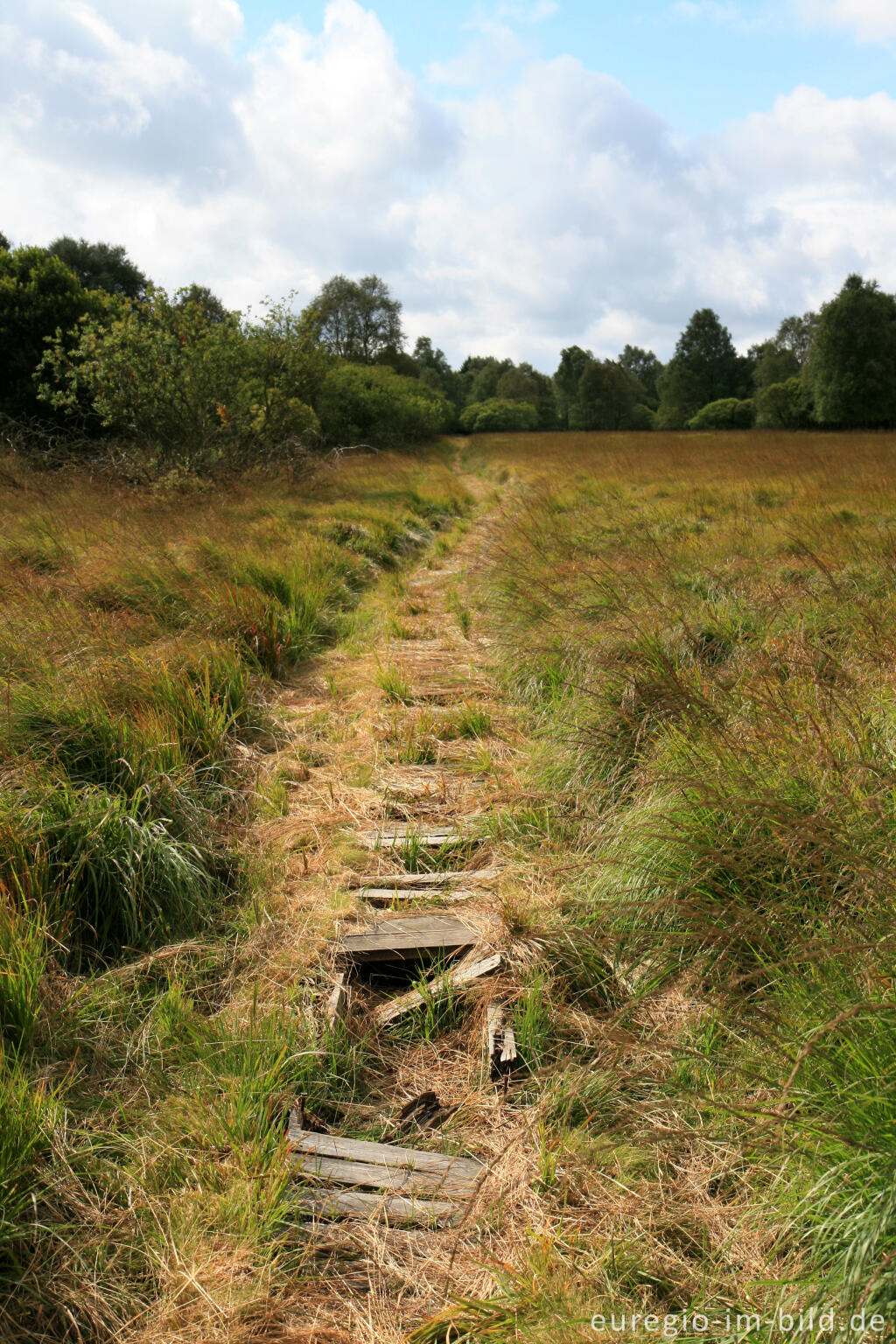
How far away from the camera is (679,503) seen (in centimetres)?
1023

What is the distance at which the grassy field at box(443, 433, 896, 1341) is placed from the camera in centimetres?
138

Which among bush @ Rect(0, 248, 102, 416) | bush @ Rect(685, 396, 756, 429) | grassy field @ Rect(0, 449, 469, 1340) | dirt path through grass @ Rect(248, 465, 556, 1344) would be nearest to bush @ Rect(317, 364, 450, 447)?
bush @ Rect(0, 248, 102, 416)

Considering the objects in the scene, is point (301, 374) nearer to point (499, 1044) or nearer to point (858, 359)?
point (499, 1044)

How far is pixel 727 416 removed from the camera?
54.1 meters

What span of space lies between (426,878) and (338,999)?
711mm

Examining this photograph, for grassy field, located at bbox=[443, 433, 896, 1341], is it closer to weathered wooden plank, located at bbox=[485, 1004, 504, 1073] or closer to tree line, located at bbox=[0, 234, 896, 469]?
weathered wooden plank, located at bbox=[485, 1004, 504, 1073]

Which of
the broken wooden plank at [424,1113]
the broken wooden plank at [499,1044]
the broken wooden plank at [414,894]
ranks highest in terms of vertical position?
the broken wooden plank at [414,894]

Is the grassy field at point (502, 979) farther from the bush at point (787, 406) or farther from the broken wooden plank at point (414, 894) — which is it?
the bush at point (787, 406)

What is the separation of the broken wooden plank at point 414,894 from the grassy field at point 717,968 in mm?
349

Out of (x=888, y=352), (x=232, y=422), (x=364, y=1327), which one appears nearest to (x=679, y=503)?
(x=232, y=422)

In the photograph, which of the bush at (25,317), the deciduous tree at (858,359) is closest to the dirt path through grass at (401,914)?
the bush at (25,317)

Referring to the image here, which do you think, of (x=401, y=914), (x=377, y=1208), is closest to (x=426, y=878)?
(x=401, y=914)

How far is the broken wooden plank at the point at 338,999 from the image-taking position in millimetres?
2205

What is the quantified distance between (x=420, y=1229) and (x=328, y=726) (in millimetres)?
2855
